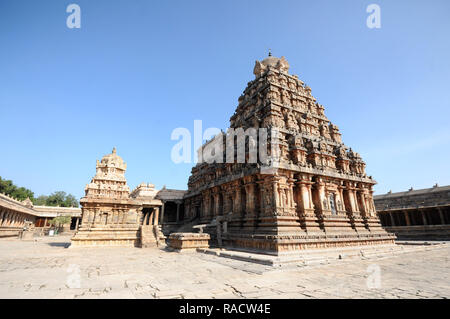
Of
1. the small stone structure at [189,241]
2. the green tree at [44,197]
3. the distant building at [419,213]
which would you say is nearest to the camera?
the small stone structure at [189,241]

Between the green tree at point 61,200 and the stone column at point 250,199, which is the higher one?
the green tree at point 61,200

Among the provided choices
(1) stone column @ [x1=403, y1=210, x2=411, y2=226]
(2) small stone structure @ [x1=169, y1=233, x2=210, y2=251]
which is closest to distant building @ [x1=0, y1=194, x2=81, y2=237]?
(2) small stone structure @ [x1=169, y1=233, x2=210, y2=251]

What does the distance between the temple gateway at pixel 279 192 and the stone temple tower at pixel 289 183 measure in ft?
0.26

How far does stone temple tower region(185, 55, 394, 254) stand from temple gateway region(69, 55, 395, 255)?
8 centimetres

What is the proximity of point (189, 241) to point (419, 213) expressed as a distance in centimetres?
4072

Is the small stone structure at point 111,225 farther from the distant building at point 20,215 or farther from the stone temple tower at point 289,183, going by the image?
the distant building at point 20,215

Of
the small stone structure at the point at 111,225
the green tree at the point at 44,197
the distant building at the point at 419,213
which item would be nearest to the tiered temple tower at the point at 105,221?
the small stone structure at the point at 111,225

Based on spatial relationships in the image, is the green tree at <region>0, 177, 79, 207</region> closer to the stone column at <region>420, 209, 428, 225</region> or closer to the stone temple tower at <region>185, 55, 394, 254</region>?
the stone temple tower at <region>185, 55, 394, 254</region>

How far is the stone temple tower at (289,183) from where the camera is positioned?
674 inches

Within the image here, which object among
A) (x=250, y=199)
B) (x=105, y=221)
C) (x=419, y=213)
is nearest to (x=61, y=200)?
(x=105, y=221)

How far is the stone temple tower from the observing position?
17109mm

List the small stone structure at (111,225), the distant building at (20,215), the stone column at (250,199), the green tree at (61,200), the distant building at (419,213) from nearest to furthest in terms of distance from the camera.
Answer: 1. the stone column at (250,199)
2. the small stone structure at (111,225)
3. the distant building at (419,213)
4. the distant building at (20,215)
5. the green tree at (61,200)
